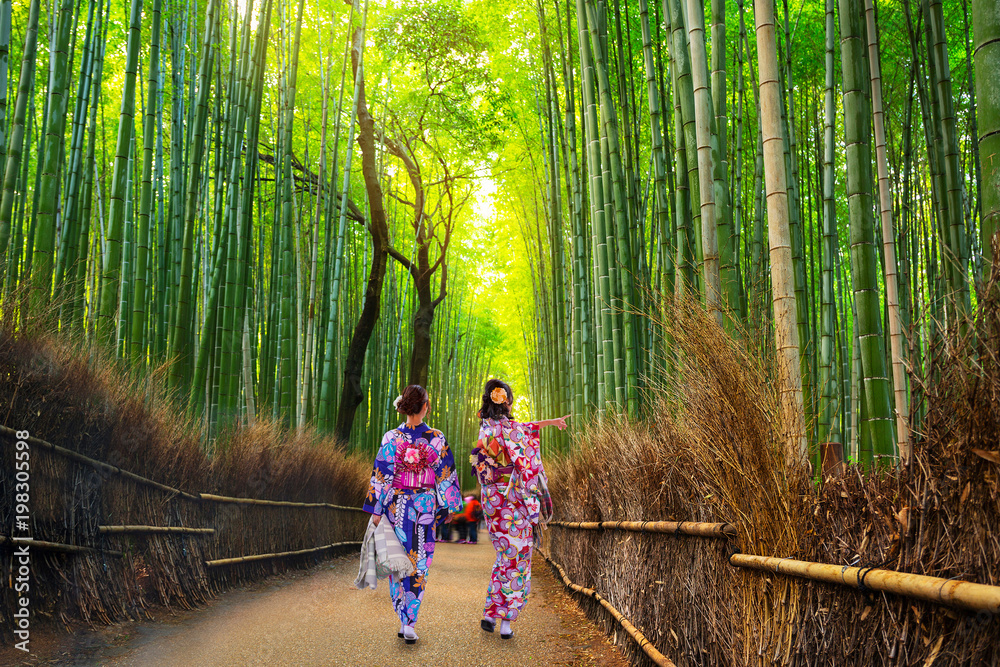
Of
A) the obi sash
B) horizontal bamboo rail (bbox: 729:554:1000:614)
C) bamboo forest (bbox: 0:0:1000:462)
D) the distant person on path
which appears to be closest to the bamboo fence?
bamboo forest (bbox: 0:0:1000:462)

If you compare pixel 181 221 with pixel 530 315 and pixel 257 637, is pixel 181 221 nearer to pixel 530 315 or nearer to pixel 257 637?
pixel 257 637

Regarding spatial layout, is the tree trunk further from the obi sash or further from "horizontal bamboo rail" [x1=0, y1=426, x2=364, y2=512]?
the obi sash

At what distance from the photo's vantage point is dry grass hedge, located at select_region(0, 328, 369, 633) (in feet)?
8.08

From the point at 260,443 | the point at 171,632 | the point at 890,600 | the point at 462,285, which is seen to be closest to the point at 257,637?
the point at 171,632

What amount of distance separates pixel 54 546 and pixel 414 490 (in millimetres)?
1334

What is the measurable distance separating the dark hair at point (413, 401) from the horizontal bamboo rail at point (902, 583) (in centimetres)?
205

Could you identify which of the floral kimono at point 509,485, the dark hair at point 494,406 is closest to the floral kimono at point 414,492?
the floral kimono at point 509,485

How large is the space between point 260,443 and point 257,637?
1.71m

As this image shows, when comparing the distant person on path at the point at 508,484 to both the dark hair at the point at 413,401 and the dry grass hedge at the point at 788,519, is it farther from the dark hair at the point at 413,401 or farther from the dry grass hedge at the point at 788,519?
the dry grass hedge at the point at 788,519

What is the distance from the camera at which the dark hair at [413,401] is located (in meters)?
3.40

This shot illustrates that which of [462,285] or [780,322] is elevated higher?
[462,285]

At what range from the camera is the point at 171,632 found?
294 cm

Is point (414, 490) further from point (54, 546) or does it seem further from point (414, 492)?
point (54, 546)

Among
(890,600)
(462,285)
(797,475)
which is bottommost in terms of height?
(890,600)
